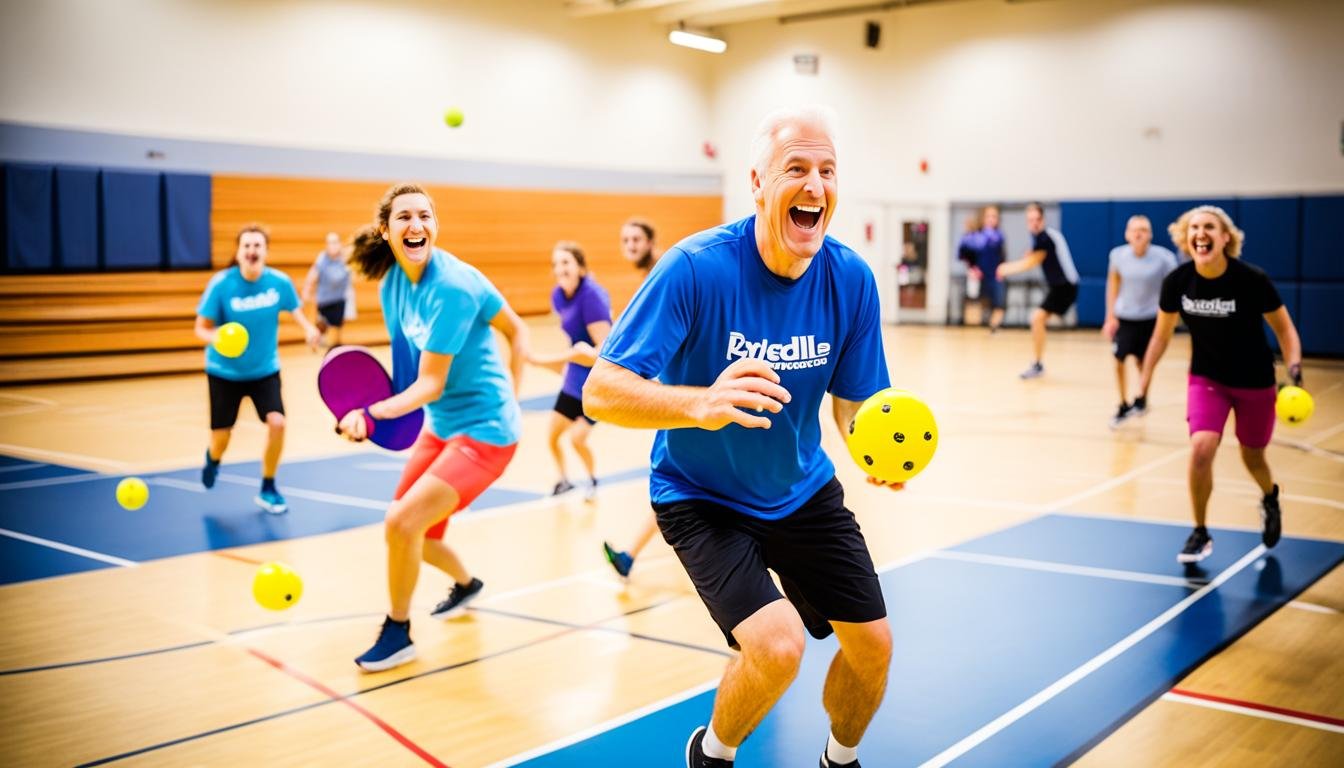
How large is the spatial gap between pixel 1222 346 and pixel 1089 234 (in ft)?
64.7

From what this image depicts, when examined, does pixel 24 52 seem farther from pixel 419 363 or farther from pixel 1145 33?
pixel 1145 33

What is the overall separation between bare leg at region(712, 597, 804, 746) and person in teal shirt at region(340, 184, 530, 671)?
239 cm

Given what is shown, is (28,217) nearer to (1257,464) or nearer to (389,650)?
(389,650)

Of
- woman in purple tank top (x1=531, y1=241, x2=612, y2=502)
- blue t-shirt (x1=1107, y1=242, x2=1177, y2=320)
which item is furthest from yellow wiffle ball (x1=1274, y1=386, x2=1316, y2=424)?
blue t-shirt (x1=1107, y1=242, x2=1177, y2=320)

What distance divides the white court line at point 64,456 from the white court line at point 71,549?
2.51m

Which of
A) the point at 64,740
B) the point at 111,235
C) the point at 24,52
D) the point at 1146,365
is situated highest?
the point at 24,52

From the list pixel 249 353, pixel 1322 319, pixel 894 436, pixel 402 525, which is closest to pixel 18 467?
pixel 249 353

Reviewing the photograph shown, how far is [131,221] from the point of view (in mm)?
19062

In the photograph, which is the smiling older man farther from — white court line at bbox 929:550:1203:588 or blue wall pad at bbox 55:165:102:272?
blue wall pad at bbox 55:165:102:272

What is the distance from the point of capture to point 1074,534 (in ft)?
27.2

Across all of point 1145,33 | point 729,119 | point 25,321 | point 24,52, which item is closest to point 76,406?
point 25,321

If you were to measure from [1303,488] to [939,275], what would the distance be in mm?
19463

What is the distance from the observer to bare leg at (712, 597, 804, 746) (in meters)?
3.41

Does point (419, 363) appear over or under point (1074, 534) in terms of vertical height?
over
